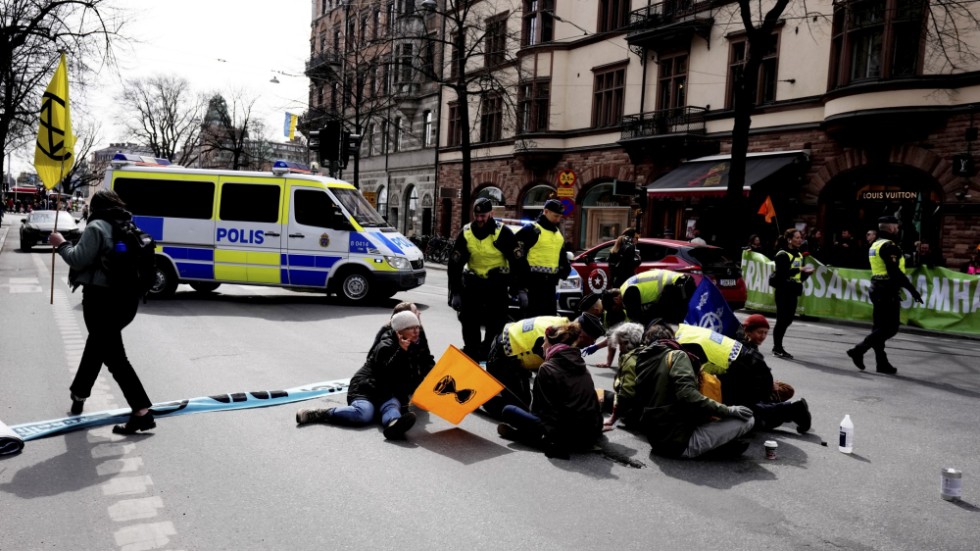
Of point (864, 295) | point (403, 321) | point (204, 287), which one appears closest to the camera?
point (403, 321)

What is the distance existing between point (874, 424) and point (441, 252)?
25713 mm

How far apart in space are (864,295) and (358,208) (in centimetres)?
979

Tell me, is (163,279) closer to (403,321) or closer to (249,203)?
(249,203)

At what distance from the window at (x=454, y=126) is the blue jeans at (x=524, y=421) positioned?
32.7m

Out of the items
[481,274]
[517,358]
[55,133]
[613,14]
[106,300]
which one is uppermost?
[613,14]

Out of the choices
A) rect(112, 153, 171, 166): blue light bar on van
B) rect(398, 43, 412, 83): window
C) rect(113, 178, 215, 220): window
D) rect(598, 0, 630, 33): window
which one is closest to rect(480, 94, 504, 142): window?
rect(398, 43, 412, 83): window

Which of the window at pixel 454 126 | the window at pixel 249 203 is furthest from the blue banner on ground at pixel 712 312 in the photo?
the window at pixel 454 126

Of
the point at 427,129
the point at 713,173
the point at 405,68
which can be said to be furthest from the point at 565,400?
the point at 405,68

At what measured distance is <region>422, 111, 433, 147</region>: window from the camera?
4034cm

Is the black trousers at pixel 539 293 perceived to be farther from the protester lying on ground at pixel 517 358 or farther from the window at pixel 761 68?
the window at pixel 761 68

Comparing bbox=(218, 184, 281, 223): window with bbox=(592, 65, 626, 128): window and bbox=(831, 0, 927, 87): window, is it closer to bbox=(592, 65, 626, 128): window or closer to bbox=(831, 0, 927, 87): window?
bbox=(831, 0, 927, 87): window

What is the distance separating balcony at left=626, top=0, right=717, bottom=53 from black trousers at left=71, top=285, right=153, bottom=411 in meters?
21.2

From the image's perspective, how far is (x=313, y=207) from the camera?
13.9m

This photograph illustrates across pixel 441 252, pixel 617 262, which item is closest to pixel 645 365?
pixel 617 262
